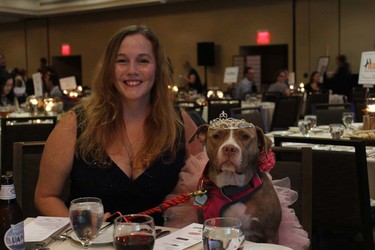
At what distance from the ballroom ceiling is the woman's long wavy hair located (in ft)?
41.2

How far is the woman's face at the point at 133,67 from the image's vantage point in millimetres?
2229

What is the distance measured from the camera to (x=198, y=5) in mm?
15070

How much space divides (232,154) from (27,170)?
133cm

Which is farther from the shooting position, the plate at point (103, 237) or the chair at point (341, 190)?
the chair at point (341, 190)

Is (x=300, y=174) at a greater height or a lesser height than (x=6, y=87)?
lesser

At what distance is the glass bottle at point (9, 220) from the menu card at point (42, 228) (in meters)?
0.16

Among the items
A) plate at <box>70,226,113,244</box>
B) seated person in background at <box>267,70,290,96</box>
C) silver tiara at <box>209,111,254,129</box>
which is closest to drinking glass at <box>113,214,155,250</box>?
plate at <box>70,226,113,244</box>

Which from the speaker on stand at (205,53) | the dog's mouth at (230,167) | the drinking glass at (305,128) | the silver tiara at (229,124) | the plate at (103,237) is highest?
the speaker on stand at (205,53)

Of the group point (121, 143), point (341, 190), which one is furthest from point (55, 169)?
point (341, 190)

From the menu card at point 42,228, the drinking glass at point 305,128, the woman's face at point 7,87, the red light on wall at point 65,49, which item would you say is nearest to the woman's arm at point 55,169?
the menu card at point 42,228

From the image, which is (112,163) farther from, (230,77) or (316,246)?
(230,77)

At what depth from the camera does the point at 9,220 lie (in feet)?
4.54

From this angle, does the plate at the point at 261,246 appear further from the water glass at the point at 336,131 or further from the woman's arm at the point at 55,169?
the water glass at the point at 336,131

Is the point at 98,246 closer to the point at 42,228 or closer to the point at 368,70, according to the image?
the point at 42,228
